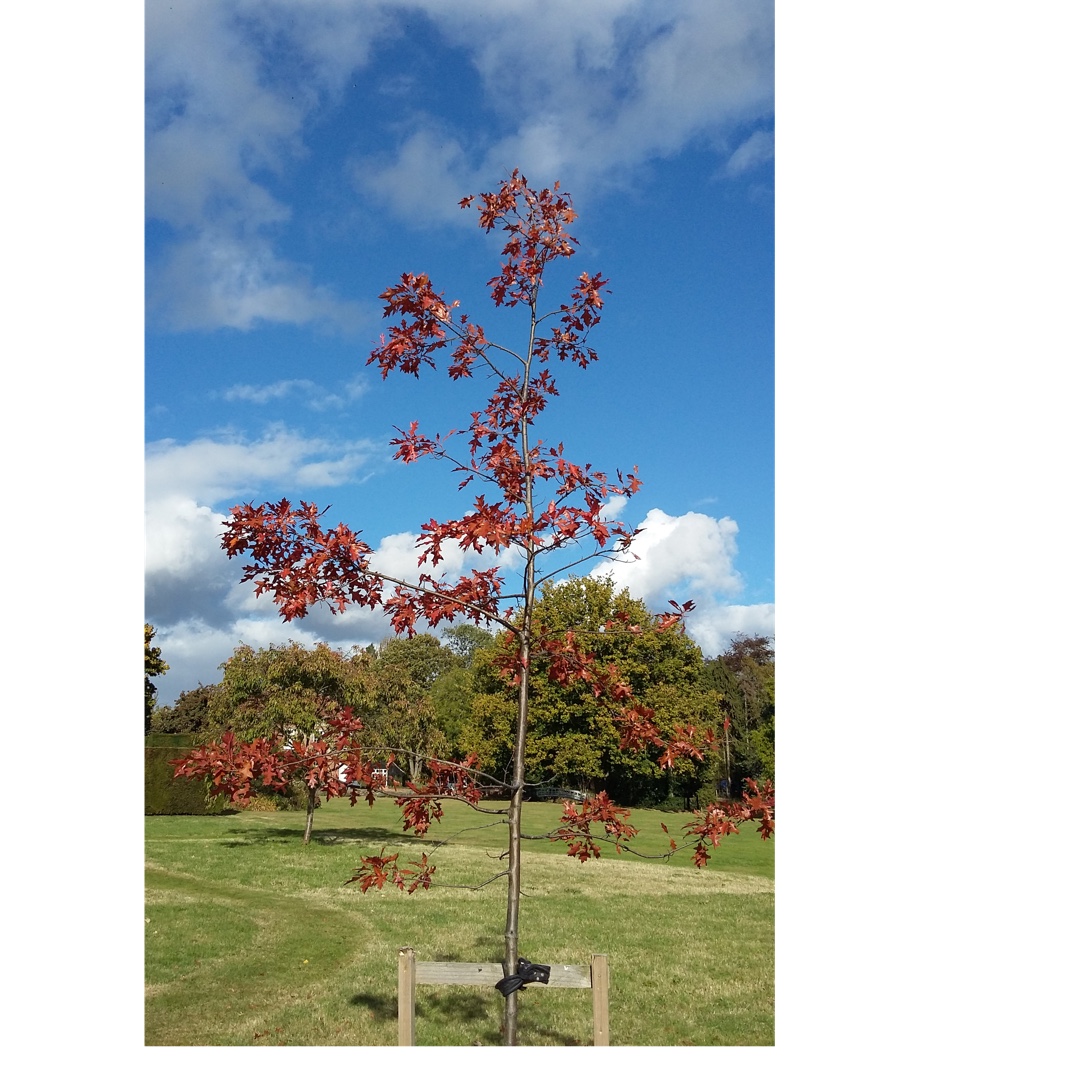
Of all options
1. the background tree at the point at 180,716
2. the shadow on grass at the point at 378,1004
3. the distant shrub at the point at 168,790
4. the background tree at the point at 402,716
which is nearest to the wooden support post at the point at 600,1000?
the shadow on grass at the point at 378,1004

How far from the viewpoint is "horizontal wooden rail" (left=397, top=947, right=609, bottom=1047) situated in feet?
9.70

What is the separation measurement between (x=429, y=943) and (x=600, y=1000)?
412 cm

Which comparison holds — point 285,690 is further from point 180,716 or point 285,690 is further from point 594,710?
point 180,716

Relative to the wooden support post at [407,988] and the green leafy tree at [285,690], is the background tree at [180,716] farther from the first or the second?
the wooden support post at [407,988]

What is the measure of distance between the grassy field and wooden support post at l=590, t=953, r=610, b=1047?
870 millimetres

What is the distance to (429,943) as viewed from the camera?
663 centimetres

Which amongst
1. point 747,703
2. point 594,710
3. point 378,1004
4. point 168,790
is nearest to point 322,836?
point 168,790

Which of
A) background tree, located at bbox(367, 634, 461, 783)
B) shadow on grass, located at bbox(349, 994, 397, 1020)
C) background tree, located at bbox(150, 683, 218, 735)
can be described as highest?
background tree, located at bbox(367, 634, 461, 783)

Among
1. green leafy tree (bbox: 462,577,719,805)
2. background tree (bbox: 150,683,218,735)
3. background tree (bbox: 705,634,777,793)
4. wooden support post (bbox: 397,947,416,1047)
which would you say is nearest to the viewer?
wooden support post (bbox: 397,947,416,1047)

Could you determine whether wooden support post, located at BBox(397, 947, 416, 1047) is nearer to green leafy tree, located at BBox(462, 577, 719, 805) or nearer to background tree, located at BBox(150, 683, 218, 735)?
green leafy tree, located at BBox(462, 577, 719, 805)

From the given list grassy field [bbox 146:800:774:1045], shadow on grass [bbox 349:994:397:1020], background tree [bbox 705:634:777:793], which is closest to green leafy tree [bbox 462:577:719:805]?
background tree [bbox 705:634:777:793]
